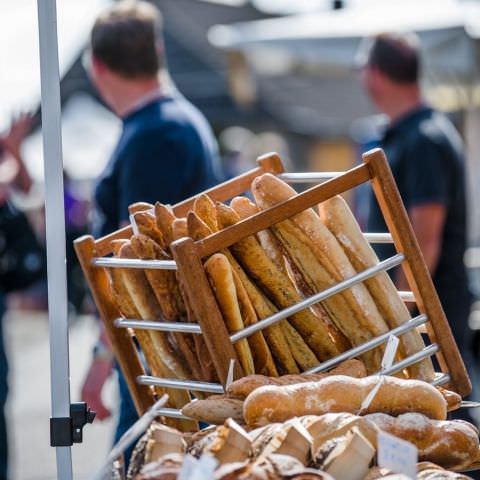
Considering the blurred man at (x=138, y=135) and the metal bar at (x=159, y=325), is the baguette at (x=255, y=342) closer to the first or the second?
the metal bar at (x=159, y=325)

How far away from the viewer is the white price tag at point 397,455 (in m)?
1.44

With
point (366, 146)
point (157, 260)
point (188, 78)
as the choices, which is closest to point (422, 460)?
point (157, 260)

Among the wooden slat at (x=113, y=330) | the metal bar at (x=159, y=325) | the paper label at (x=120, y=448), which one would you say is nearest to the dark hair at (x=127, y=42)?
the wooden slat at (x=113, y=330)

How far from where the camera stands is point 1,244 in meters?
4.79

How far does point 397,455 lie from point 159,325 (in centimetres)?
63

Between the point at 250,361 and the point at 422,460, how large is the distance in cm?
33

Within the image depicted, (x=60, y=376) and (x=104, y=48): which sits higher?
(x=104, y=48)

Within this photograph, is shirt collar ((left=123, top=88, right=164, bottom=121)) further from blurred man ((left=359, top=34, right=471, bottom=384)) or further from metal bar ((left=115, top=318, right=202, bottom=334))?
metal bar ((left=115, top=318, right=202, bottom=334))

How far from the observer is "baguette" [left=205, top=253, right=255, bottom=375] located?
184 centimetres

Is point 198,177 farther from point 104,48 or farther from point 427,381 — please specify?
point 427,381

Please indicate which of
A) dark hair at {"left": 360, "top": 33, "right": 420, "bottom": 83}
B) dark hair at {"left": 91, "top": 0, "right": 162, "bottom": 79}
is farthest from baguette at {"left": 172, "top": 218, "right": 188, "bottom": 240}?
dark hair at {"left": 360, "top": 33, "right": 420, "bottom": 83}

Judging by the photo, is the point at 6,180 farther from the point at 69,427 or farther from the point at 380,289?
the point at 380,289

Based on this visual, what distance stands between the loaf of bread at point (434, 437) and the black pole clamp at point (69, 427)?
528mm

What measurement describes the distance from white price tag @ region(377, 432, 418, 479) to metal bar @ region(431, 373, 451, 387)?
0.43 meters
